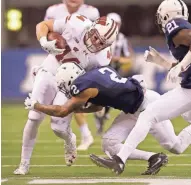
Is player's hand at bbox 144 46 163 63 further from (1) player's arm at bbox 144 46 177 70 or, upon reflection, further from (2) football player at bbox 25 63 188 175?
(2) football player at bbox 25 63 188 175

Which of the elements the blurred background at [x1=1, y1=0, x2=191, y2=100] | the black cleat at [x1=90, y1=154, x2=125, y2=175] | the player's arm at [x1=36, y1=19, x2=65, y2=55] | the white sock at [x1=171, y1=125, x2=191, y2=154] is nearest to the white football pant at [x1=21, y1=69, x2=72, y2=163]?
the player's arm at [x1=36, y1=19, x2=65, y2=55]

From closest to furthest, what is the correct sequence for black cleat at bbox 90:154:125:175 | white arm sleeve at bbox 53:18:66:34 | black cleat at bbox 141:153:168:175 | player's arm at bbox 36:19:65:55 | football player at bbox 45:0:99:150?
black cleat at bbox 90:154:125:175 < black cleat at bbox 141:153:168:175 < player's arm at bbox 36:19:65:55 < white arm sleeve at bbox 53:18:66:34 < football player at bbox 45:0:99:150

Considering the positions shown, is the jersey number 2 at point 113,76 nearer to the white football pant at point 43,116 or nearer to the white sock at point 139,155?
the white football pant at point 43,116

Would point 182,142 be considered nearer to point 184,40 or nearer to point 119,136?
point 119,136

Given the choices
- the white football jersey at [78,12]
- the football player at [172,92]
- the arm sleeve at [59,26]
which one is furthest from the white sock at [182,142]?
the white football jersey at [78,12]

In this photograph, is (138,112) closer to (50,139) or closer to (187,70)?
(187,70)

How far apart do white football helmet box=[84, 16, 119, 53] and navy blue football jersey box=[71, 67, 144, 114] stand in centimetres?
19

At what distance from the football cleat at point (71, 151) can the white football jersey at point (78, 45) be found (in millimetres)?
611

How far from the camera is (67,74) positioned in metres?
7.34

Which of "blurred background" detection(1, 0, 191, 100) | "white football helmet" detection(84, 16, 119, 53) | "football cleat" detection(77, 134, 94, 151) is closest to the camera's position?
"white football helmet" detection(84, 16, 119, 53)

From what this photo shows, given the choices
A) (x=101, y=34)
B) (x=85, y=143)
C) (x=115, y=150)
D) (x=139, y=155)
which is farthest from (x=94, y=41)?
(x=85, y=143)

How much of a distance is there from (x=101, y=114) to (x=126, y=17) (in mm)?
11045

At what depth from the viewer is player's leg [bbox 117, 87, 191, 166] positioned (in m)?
7.22

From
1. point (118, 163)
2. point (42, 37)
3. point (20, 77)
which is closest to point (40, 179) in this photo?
point (118, 163)
